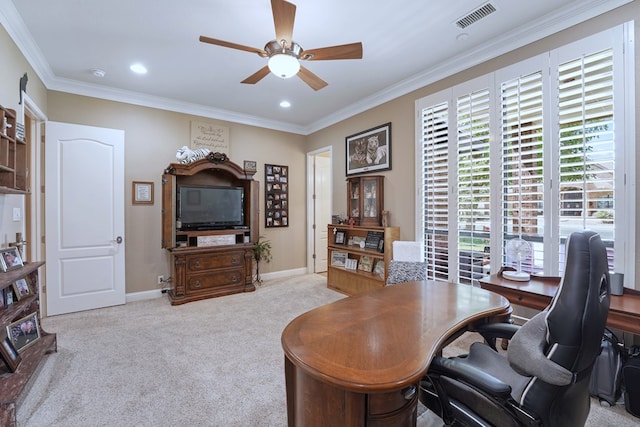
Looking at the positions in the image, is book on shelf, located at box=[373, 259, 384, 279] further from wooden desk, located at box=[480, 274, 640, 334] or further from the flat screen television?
the flat screen television

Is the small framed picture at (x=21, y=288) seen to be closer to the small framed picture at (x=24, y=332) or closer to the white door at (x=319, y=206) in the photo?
the small framed picture at (x=24, y=332)

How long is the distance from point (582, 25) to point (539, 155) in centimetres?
105

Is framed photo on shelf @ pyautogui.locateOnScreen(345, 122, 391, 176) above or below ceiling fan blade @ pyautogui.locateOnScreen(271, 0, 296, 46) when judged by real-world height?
below

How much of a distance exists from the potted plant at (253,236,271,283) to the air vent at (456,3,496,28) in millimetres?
3826

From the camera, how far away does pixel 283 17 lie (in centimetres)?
193

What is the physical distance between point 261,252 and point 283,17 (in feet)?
12.6

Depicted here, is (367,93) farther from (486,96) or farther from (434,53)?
(486,96)

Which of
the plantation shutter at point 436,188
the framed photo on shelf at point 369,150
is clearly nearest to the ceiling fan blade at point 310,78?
the plantation shutter at point 436,188

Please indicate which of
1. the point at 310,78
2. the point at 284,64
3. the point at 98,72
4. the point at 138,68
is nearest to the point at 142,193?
the point at 98,72

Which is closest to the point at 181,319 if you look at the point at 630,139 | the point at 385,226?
the point at 385,226

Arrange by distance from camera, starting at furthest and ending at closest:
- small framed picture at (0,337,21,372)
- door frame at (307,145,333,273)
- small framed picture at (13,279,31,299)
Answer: door frame at (307,145,333,273) < small framed picture at (13,279,31,299) < small framed picture at (0,337,21,372)

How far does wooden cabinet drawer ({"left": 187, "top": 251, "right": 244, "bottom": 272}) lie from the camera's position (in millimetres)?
4066

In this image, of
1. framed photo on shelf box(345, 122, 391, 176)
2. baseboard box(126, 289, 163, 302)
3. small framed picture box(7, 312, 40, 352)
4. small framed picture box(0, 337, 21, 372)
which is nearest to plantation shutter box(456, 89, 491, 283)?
framed photo on shelf box(345, 122, 391, 176)

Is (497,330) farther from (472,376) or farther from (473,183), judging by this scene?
(473,183)
